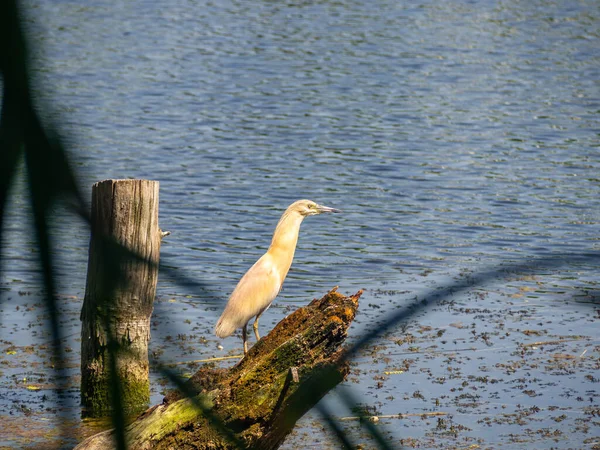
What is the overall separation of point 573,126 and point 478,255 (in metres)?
7.01

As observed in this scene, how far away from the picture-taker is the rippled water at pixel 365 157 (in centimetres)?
604

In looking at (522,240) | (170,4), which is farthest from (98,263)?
(170,4)

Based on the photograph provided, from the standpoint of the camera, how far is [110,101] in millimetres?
16906

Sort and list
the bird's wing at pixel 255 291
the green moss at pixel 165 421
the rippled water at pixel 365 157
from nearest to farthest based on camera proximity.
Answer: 1. the green moss at pixel 165 421
2. the bird's wing at pixel 255 291
3. the rippled water at pixel 365 157

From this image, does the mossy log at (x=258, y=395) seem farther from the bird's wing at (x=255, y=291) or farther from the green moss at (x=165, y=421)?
the bird's wing at (x=255, y=291)

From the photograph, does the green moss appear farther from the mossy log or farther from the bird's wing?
the bird's wing

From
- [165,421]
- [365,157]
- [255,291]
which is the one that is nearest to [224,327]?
[255,291]

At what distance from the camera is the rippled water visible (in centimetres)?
604

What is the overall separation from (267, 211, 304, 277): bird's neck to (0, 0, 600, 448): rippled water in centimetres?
83

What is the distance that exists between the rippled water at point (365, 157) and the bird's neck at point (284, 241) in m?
0.83

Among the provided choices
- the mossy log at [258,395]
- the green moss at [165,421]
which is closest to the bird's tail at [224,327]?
the mossy log at [258,395]

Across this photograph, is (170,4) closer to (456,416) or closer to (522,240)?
(522,240)

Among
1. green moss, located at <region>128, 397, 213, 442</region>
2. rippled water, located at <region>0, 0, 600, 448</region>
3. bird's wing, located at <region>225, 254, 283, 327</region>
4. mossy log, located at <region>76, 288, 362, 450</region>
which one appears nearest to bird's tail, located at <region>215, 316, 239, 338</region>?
bird's wing, located at <region>225, 254, 283, 327</region>

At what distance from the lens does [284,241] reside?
579 centimetres
